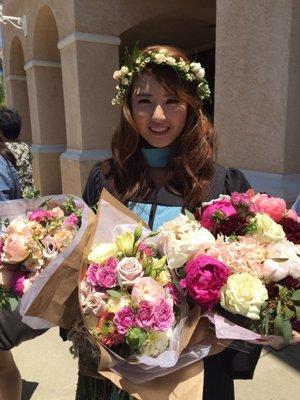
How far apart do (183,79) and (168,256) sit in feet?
2.73

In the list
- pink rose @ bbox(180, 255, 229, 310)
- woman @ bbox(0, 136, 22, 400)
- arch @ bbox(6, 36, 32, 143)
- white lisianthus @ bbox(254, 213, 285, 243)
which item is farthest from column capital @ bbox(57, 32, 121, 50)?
pink rose @ bbox(180, 255, 229, 310)

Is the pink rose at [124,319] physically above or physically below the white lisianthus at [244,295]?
below

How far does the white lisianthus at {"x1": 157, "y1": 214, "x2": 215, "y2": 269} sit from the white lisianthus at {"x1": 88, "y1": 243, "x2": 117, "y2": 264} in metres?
0.13

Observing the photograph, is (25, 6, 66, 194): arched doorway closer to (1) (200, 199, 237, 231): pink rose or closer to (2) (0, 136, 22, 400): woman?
(2) (0, 136, 22, 400): woman

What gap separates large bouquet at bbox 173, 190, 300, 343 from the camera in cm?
Answer: 95

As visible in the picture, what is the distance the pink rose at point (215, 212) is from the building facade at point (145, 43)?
2565 mm

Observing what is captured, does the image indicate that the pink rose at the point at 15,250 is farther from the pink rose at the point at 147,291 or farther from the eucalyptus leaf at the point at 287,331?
the eucalyptus leaf at the point at 287,331

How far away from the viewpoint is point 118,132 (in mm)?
1761

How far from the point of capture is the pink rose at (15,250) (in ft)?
3.70

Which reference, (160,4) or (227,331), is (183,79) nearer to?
(227,331)

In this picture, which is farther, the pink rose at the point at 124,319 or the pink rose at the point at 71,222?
the pink rose at the point at 71,222

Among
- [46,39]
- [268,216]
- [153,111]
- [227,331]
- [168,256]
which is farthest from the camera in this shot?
[46,39]

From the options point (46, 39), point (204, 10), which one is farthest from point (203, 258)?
point (46, 39)

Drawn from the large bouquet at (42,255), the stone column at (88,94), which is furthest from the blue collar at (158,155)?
the stone column at (88,94)
